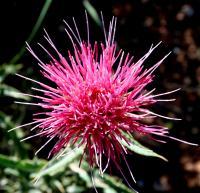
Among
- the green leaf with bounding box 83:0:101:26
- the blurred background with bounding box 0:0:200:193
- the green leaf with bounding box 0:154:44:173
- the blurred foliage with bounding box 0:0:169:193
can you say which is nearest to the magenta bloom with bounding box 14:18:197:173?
the blurred foliage with bounding box 0:0:169:193

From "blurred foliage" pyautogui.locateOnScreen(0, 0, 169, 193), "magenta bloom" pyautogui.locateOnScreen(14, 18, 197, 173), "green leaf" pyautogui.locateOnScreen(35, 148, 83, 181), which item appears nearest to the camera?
"magenta bloom" pyautogui.locateOnScreen(14, 18, 197, 173)

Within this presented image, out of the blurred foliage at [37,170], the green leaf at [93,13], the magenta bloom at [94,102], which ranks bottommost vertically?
the blurred foliage at [37,170]

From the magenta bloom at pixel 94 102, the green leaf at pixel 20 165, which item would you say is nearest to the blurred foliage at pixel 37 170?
the green leaf at pixel 20 165

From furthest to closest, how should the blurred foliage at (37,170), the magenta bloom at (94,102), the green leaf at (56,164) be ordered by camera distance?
the blurred foliage at (37,170)
the green leaf at (56,164)
the magenta bloom at (94,102)

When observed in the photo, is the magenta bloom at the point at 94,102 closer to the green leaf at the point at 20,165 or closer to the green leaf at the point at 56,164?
the green leaf at the point at 56,164

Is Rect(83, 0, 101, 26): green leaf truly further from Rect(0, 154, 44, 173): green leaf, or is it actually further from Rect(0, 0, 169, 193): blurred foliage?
Rect(0, 154, 44, 173): green leaf

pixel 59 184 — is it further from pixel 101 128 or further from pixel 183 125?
pixel 183 125

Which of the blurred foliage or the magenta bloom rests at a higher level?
the magenta bloom

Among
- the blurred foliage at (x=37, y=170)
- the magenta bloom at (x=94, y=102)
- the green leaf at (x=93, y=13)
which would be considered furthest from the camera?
the green leaf at (x=93, y=13)
